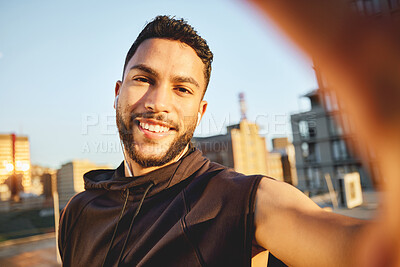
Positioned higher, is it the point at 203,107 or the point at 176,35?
the point at 176,35

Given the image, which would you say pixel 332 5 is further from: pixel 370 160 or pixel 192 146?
pixel 192 146

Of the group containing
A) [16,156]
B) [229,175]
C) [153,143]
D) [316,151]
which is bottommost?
[316,151]

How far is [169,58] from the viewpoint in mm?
Result: 1279

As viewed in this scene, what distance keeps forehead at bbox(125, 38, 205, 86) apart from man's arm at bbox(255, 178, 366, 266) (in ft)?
2.37

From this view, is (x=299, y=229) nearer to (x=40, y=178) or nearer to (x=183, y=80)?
(x=183, y=80)

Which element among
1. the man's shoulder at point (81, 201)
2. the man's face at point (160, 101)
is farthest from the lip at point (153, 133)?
the man's shoulder at point (81, 201)

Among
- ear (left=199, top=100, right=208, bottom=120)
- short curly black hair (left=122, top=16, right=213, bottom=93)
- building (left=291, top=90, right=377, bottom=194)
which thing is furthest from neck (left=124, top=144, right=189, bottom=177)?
building (left=291, top=90, right=377, bottom=194)

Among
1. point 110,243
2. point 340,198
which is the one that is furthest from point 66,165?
point 110,243

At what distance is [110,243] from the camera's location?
1165mm

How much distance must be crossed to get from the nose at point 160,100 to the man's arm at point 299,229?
0.63m

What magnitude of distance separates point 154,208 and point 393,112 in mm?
1013

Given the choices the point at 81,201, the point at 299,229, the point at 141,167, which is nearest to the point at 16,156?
the point at 81,201

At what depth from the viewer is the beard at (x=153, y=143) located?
1.27m

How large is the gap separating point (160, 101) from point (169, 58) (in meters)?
0.24
